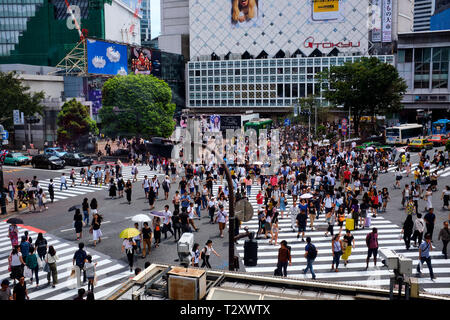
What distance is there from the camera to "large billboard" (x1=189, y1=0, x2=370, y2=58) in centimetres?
9062

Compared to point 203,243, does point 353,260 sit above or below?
below

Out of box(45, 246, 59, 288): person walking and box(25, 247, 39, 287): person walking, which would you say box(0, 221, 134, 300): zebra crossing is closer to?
box(45, 246, 59, 288): person walking

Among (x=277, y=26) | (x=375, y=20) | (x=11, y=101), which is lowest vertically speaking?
(x=11, y=101)

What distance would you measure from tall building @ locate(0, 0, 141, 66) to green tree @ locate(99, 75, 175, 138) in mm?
49083

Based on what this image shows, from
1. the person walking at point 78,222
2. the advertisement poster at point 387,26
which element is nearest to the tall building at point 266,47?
the advertisement poster at point 387,26

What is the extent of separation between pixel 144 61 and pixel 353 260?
231 feet

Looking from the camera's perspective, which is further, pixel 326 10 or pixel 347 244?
pixel 326 10

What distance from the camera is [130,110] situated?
4572 centimetres

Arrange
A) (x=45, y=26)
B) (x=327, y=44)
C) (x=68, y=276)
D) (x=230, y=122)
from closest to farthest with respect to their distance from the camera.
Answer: (x=68, y=276) < (x=230, y=122) < (x=327, y=44) < (x=45, y=26)

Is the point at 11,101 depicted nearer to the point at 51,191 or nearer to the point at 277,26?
the point at 51,191

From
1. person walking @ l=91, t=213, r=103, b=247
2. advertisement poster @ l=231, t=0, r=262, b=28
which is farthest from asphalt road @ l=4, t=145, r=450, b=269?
advertisement poster @ l=231, t=0, r=262, b=28

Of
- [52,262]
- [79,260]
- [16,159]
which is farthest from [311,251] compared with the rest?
Result: [16,159]

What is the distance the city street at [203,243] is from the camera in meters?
14.3
